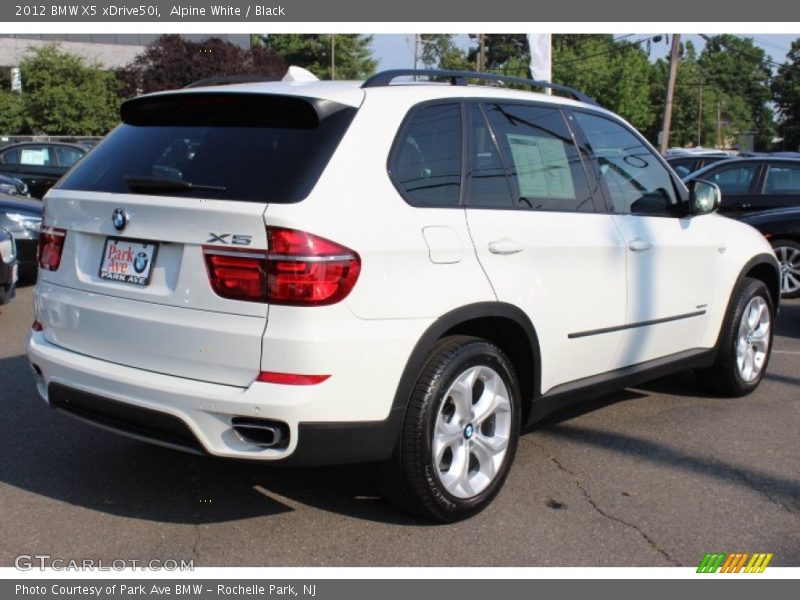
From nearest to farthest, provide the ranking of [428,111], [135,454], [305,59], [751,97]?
[428,111] → [135,454] → [305,59] → [751,97]

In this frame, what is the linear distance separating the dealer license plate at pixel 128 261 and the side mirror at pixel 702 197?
3.11 metres

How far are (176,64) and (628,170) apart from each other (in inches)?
1917

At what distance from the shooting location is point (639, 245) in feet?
15.1

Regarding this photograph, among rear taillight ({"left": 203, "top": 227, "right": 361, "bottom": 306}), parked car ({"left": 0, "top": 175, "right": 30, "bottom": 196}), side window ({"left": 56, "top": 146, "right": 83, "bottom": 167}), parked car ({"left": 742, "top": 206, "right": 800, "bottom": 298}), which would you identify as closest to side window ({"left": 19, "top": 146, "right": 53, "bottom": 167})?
side window ({"left": 56, "top": 146, "right": 83, "bottom": 167})

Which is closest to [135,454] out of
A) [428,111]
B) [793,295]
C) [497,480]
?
[497,480]

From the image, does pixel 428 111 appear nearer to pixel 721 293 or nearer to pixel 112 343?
pixel 112 343

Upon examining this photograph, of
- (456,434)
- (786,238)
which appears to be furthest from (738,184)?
(456,434)

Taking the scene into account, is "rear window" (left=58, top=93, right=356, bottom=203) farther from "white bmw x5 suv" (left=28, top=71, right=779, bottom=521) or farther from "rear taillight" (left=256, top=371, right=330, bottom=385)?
"rear taillight" (left=256, top=371, right=330, bottom=385)

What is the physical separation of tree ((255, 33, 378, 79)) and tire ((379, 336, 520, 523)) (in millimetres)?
63842

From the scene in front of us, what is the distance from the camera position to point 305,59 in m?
69.6

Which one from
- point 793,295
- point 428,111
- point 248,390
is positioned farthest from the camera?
point 793,295

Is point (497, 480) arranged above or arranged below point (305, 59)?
below

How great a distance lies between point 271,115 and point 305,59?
6894 cm

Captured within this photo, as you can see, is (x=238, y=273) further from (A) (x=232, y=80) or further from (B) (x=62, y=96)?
(B) (x=62, y=96)
